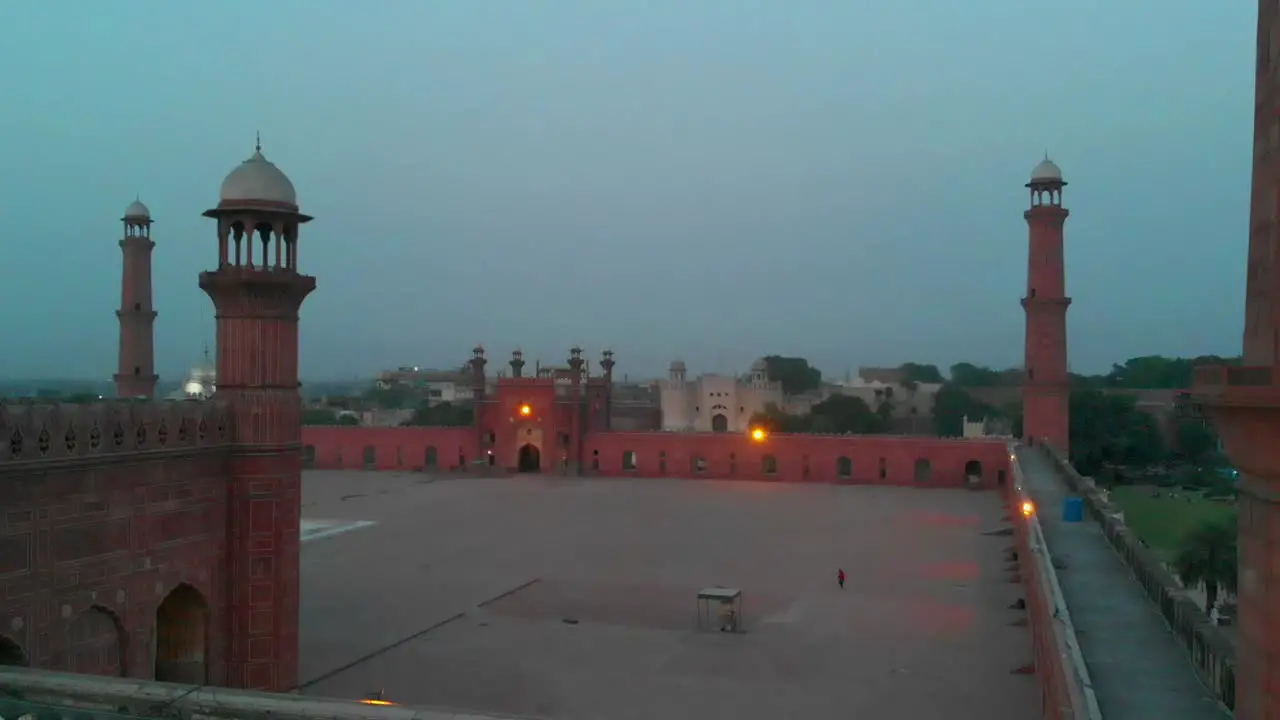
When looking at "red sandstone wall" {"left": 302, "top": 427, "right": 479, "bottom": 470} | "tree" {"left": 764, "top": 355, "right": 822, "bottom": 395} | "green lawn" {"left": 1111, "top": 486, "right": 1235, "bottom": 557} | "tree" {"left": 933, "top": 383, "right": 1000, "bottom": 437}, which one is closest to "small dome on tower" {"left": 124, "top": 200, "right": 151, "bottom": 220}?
"red sandstone wall" {"left": 302, "top": 427, "right": 479, "bottom": 470}

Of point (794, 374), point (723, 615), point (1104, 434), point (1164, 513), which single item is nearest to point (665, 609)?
point (723, 615)

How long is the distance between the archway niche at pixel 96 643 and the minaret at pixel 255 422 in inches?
53.4

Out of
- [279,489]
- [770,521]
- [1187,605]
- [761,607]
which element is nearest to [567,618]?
[761,607]

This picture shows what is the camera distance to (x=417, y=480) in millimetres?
34625

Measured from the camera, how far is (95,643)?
909cm

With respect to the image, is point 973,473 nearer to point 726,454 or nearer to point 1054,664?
point 726,454

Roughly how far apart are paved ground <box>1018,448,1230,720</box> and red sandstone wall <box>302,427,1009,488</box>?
645 inches

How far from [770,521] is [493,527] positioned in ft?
22.7

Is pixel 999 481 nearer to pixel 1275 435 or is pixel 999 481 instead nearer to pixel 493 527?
pixel 493 527

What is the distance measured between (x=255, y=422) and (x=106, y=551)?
205 centimetres

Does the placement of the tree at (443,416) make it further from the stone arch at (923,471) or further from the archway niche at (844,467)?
the stone arch at (923,471)

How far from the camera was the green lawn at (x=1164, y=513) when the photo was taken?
1171 inches

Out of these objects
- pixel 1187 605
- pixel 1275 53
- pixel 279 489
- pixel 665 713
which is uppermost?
pixel 1275 53

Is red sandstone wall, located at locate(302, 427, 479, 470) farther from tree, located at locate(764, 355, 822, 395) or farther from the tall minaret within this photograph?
tree, located at locate(764, 355, 822, 395)
